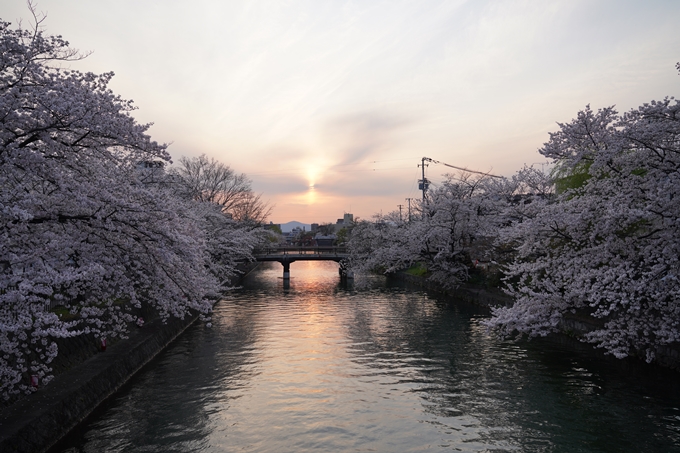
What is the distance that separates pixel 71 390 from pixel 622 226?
1564 cm

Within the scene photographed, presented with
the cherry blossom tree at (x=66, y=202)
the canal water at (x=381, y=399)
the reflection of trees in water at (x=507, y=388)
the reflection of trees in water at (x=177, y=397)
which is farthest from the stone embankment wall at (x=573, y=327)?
the cherry blossom tree at (x=66, y=202)

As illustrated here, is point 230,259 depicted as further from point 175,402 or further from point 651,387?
point 651,387

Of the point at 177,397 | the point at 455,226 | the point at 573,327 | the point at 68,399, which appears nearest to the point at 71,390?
the point at 68,399

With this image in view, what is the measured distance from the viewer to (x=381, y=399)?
15258 millimetres

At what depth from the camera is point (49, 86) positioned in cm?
943

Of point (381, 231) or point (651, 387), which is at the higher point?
point (381, 231)

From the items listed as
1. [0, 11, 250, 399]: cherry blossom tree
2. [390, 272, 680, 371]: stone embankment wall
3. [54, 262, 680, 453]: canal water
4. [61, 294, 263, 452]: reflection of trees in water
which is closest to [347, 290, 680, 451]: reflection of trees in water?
[54, 262, 680, 453]: canal water

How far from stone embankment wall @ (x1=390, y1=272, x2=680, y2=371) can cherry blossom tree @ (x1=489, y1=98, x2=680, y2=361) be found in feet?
3.06

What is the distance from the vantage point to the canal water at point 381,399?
1219 centimetres

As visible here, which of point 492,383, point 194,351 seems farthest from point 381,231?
point 492,383

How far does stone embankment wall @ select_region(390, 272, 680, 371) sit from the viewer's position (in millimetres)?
16906

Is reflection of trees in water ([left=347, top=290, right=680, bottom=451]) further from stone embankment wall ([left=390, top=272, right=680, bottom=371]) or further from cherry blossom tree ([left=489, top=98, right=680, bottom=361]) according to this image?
cherry blossom tree ([left=489, top=98, right=680, bottom=361])

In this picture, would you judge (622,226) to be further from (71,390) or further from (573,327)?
(71,390)

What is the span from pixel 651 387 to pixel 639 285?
526 centimetres
